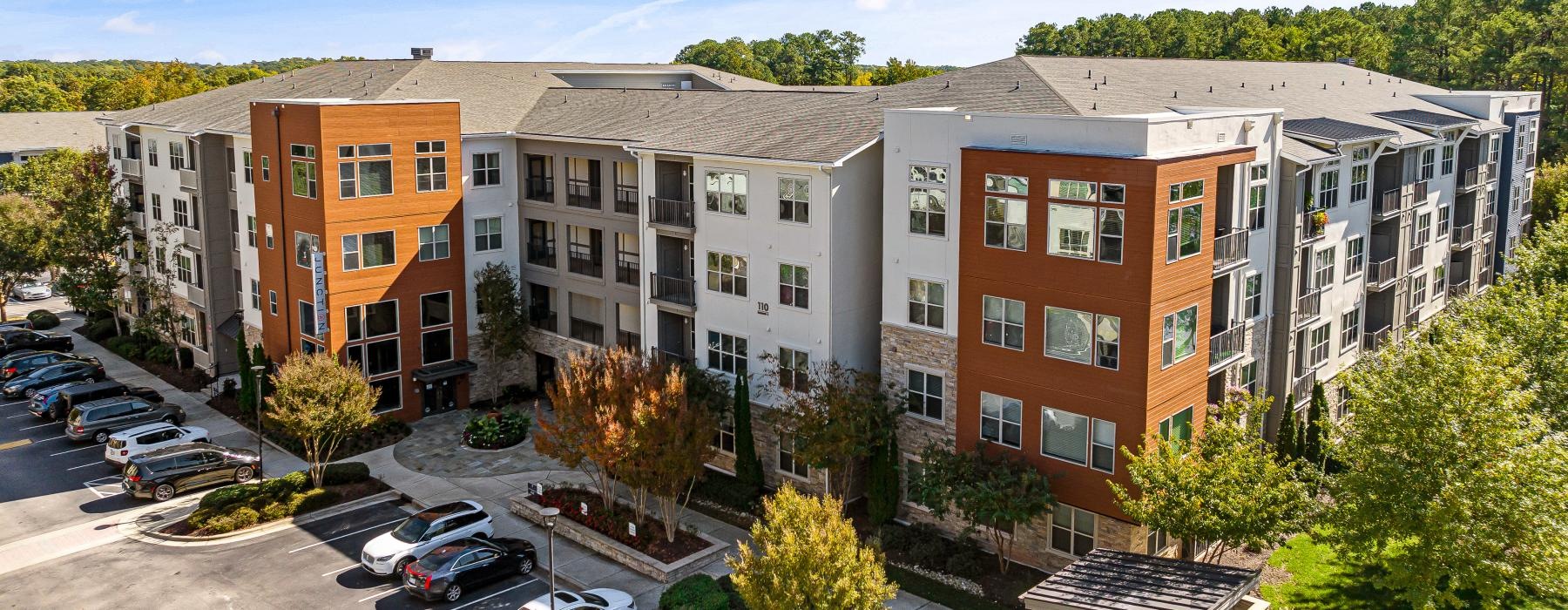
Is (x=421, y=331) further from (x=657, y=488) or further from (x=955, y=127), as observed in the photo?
(x=955, y=127)

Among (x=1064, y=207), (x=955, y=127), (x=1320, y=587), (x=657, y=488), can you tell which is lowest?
(x=1320, y=587)

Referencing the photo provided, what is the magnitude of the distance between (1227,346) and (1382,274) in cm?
1259

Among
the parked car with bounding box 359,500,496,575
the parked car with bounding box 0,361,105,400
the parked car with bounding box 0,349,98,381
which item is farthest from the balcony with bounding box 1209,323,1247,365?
the parked car with bounding box 0,349,98,381

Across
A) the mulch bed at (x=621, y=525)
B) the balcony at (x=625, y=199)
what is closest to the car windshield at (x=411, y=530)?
the mulch bed at (x=621, y=525)

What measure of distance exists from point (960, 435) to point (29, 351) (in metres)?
47.4

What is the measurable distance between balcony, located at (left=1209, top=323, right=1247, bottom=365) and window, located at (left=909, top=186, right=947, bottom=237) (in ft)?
26.2

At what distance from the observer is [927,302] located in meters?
32.3

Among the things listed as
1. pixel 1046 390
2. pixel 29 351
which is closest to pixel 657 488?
pixel 1046 390

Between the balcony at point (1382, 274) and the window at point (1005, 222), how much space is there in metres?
18.5

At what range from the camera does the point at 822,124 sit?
36.6 metres

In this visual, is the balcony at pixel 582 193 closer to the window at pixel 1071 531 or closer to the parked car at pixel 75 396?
the parked car at pixel 75 396

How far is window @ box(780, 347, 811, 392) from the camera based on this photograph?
115 feet

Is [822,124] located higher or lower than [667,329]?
higher

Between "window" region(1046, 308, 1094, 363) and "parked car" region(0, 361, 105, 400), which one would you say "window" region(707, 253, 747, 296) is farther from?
"parked car" region(0, 361, 105, 400)
